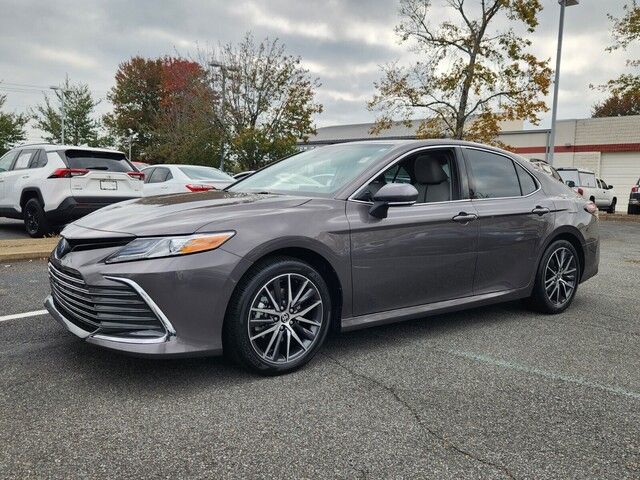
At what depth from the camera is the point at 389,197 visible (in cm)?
359

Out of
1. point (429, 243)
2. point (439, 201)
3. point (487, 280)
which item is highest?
point (439, 201)

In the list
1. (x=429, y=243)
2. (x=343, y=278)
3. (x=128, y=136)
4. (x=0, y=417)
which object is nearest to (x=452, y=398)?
(x=343, y=278)

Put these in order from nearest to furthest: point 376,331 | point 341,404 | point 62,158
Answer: point 341,404 → point 376,331 → point 62,158

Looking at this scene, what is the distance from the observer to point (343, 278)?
3.55 meters

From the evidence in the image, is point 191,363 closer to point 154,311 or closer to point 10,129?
point 154,311

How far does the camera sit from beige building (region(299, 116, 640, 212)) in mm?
31208

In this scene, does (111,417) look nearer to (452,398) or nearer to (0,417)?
(0,417)

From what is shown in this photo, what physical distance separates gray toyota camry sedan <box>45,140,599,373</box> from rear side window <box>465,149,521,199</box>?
0.04 ft

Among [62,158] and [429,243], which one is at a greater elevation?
[62,158]

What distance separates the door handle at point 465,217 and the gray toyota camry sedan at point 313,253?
12 millimetres

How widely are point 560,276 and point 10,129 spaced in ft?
141

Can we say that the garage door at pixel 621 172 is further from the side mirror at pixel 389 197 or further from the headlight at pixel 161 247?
the headlight at pixel 161 247

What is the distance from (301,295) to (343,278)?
32cm

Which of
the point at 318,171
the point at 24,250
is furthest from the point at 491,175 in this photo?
the point at 24,250
